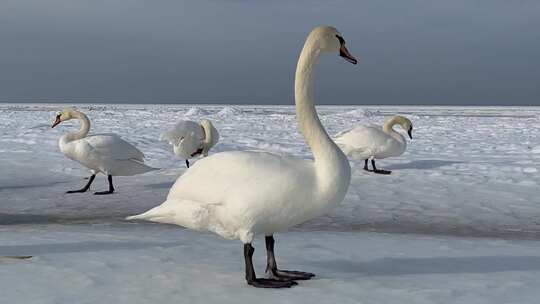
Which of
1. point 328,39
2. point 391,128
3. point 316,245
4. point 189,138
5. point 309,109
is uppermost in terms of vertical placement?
point 391,128

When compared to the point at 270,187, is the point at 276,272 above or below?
below

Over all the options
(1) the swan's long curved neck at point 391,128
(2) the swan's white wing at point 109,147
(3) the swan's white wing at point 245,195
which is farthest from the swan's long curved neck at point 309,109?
(1) the swan's long curved neck at point 391,128

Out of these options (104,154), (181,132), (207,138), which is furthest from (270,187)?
(207,138)

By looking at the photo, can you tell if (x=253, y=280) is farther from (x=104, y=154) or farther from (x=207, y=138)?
(x=207, y=138)

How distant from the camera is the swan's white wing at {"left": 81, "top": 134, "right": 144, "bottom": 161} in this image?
366 inches

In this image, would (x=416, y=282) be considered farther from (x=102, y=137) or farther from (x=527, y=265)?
(x=102, y=137)

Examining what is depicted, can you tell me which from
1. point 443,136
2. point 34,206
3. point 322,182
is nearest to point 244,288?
point 322,182

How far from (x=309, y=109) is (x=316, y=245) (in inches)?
68.1

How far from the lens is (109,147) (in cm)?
938

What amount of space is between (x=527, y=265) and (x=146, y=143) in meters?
13.0

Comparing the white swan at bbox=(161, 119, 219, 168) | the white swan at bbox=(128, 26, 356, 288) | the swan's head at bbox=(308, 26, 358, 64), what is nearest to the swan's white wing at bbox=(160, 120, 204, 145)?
the white swan at bbox=(161, 119, 219, 168)

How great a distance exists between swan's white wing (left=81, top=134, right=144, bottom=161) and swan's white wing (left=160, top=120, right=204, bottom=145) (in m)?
2.70

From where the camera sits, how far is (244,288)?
3.91m

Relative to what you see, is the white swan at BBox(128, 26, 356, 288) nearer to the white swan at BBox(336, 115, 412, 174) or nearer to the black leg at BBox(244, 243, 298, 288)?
the black leg at BBox(244, 243, 298, 288)
